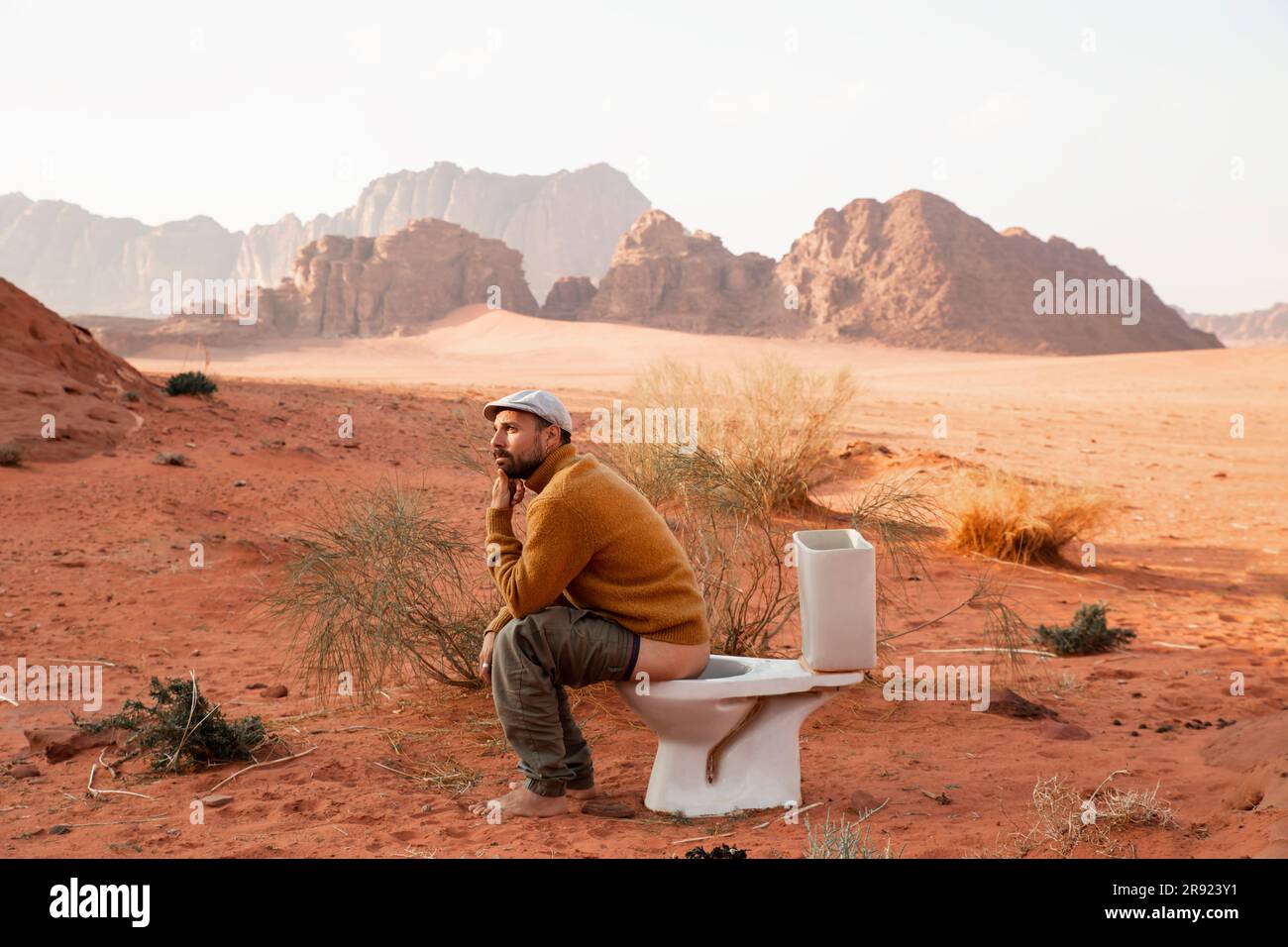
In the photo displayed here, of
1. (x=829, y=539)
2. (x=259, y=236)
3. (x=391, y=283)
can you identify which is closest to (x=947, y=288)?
(x=391, y=283)

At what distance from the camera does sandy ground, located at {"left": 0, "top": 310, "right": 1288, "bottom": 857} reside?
11.9 ft

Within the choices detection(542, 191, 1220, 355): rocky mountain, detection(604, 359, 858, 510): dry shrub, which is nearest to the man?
detection(604, 359, 858, 510): dry shrub

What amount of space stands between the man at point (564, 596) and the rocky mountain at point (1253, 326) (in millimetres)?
171613

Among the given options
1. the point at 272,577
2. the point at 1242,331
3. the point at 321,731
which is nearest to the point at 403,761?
the point at 321,731

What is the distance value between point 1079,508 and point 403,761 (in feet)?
22.3

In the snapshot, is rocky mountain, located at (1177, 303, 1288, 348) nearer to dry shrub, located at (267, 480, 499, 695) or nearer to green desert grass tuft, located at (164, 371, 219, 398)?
green desert grass tuft, located at (164, 371, 219, 398)

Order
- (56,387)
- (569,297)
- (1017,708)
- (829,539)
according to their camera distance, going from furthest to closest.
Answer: (569,297) → (56,387) → (1017,708) → (829,539)

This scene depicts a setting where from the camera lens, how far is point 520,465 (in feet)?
12.2

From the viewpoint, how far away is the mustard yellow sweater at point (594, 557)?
3510 millimetres

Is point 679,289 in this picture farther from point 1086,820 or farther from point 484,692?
point 1086,820

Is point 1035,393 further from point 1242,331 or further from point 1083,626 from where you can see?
point 1242,331

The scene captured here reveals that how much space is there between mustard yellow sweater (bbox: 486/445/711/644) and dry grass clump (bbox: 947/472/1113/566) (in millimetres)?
5948

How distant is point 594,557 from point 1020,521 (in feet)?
20.8
